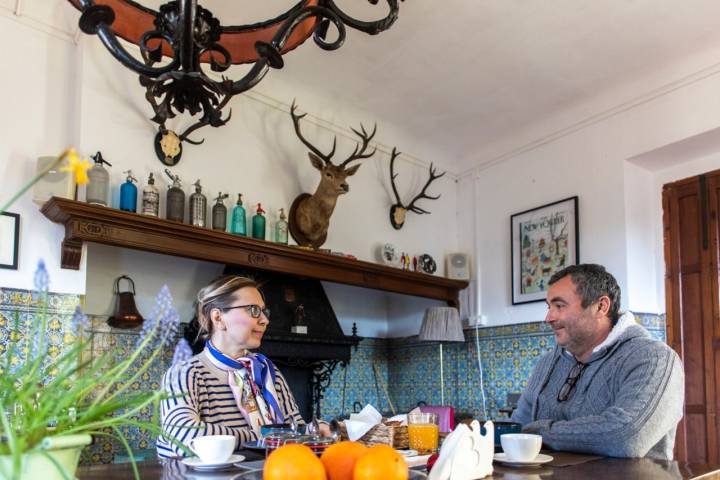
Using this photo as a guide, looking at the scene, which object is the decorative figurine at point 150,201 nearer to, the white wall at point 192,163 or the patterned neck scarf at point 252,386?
the white wall at point 192,163

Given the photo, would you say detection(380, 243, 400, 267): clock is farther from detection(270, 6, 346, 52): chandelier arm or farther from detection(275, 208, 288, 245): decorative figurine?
detection(270, 6, 346, 52): chandelier arm

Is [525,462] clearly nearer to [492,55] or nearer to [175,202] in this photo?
[175,202]

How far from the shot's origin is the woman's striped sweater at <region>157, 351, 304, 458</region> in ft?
7.06

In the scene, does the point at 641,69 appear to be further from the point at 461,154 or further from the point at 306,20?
the point at 306,20

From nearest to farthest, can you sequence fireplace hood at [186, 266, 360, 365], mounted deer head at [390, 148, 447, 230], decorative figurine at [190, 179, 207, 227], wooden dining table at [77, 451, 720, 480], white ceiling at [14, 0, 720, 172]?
wooden dining table at [77, 451, 720, 480]
white ceiling at [14, 0, 720, 172]
decorative figurine at [190, 179, 207, 227]
fireplace hood at [186, 266, 360, 365]
mounted deer head at [390, 148, 447, 230]

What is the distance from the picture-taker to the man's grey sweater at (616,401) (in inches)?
78.8

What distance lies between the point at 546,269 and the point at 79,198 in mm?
3427

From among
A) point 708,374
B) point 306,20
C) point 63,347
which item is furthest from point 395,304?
point 306,20

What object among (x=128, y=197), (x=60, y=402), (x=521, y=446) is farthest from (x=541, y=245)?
(x=60, y=402)

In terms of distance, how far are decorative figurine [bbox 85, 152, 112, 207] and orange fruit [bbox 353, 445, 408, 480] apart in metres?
3.01

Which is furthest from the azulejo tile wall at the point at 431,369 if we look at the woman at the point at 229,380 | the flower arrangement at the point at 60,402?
the flower arrangement at the point at 60,402

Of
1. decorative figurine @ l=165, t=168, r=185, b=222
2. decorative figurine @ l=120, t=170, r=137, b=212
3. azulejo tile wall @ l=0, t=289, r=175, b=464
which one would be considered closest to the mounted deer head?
decorative figurine @ l=165, t=168, r=185, b=222

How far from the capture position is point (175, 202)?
403cm

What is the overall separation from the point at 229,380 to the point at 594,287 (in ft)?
4.89
